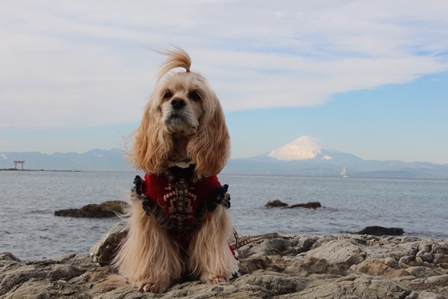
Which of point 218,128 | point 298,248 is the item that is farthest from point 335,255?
point 218,128

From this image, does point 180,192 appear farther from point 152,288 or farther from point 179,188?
point 152,288

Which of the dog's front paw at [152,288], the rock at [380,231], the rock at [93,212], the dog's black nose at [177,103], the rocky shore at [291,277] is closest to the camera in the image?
the rocky shore at [291,277]

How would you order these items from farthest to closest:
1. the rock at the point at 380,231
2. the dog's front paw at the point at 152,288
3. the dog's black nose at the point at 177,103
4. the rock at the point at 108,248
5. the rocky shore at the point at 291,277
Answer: the rock at the point at 380,231 < the rock at the point at 108,248 < the dog's front paw at the point at 152,288 < the dog's black nose at the point at 177,103 < the rocky shore at the point at 291,277

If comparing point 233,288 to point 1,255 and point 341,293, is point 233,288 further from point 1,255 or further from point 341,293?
point 1,255

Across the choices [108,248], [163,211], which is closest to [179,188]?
[163,211]

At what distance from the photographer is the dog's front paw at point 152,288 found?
5289mm

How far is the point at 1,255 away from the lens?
756 centimetres

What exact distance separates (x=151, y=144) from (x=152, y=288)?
137cm

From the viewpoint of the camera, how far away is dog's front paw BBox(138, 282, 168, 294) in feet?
17.4

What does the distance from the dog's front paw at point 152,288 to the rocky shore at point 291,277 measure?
7 cm

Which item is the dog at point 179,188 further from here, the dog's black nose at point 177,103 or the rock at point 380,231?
the rock at point 380,231

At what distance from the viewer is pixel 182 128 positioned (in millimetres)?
5086

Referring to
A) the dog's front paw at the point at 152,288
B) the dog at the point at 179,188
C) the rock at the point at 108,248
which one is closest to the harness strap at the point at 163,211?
the dog at the point at 179,188

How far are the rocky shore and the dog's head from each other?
1161 millimetres
